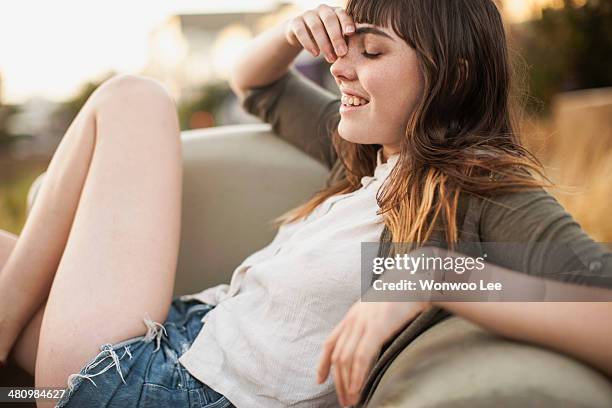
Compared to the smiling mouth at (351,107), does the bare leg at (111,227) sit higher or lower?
lower

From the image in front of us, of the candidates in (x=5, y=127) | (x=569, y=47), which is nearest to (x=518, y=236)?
(x=569, y=47)

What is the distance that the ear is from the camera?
3.72 ft

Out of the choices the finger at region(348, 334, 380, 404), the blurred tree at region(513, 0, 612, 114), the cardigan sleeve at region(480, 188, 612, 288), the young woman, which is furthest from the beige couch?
the blurred tree at region(513, 0, 612, 114)

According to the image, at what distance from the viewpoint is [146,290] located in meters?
1.27

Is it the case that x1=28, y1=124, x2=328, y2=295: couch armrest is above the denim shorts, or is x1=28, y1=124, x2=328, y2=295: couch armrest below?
above

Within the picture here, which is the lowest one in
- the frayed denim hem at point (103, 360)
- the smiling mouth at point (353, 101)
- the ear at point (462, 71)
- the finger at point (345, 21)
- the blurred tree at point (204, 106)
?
the blurred tree at point (204, 106)

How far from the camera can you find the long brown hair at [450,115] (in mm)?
1022

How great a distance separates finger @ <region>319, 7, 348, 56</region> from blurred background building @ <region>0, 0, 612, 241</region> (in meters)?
0.35

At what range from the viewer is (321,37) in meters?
1.24

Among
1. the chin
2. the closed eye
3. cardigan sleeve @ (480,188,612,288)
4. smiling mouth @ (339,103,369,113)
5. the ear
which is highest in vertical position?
the closed eye

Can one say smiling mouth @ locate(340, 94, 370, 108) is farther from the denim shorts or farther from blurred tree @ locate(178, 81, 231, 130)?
blurred tree @ locate(178, 81, 231, 130)

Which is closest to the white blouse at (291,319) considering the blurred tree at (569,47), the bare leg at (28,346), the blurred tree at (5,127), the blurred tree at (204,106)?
the bare leg at (28,346)

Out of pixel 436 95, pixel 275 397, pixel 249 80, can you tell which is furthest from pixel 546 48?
pixel 275 397

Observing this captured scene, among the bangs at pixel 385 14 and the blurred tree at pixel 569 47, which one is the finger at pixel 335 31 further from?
the blurred tree at pixel 569 47
